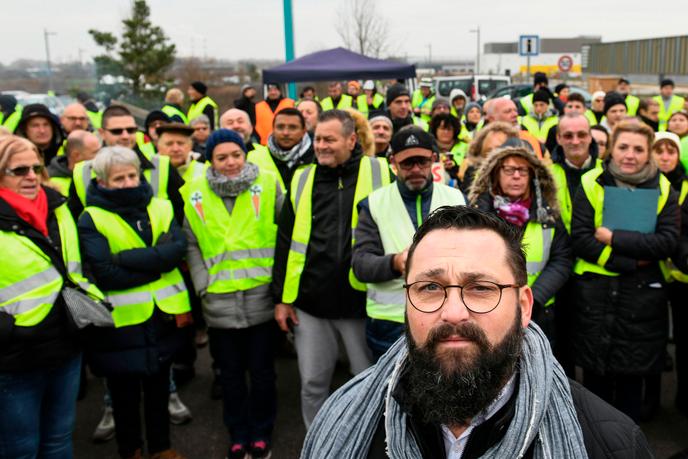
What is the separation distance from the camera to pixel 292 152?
493 cm

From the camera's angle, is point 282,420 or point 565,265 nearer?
point 565,265

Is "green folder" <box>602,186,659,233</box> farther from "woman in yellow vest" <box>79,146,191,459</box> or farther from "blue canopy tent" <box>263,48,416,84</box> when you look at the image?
"blue canopy tent" <box>263,48,416,84</box>

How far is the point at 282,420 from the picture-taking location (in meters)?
4.51

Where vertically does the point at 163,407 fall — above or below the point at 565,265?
below

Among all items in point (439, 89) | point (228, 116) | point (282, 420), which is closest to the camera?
point (282, 420)

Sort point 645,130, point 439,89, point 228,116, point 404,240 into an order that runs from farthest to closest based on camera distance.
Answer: point 439,89 < point 228,116 < point 645,130 < point 404,240

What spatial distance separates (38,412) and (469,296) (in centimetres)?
261

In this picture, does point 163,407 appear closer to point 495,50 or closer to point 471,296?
point 471,296

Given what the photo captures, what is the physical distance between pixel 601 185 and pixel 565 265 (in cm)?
62

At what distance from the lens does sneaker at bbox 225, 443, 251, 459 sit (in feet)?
13.0

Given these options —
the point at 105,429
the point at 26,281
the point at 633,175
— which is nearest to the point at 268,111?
the point at 105,429

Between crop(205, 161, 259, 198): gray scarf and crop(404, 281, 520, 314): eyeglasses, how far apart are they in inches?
95.4

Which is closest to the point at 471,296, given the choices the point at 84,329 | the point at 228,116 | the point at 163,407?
the point at 84,329

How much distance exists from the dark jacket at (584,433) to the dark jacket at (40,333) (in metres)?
2.18
